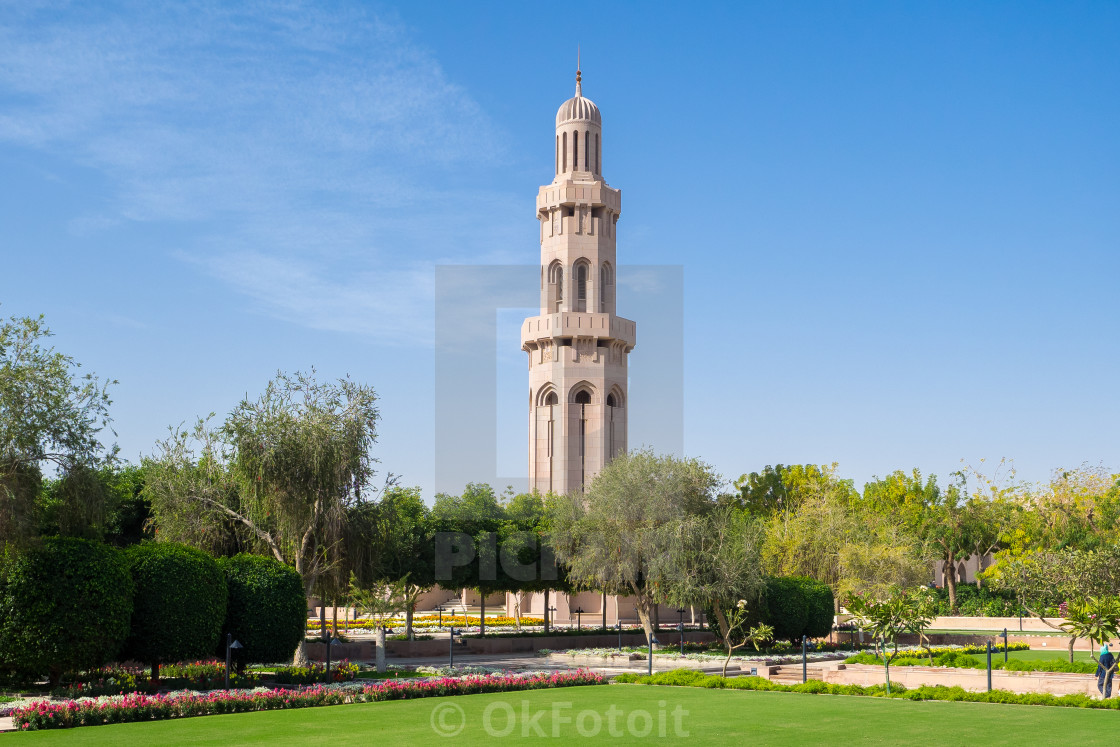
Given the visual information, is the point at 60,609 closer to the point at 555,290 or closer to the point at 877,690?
the point at 877,690

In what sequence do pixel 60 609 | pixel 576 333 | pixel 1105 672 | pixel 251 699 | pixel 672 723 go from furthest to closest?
pixel 576 333, pixel 1105 672, pixel 60 609, pixel 251 699, pixel 672 723

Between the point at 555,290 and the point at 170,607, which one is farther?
the point at 555,290

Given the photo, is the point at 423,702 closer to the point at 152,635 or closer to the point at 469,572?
the point at 152,635

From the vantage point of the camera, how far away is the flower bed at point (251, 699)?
59.2ft

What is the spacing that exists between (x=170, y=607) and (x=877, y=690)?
16290 millimetres

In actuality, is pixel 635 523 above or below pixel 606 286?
below

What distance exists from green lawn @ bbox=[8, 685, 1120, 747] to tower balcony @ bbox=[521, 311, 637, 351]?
4625cm

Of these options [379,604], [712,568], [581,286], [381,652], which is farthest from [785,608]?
[581,286]

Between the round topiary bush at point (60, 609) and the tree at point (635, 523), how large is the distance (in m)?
19.0

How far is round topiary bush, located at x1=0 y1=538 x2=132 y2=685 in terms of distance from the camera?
21.6 m

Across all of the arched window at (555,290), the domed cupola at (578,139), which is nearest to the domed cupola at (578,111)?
the domed cupola at (578,139)

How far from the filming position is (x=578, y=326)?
69000 mm

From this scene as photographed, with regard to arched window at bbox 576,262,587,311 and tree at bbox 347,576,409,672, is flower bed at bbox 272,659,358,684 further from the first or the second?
arched window at bbox 576,262,587,311

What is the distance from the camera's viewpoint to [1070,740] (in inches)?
638
